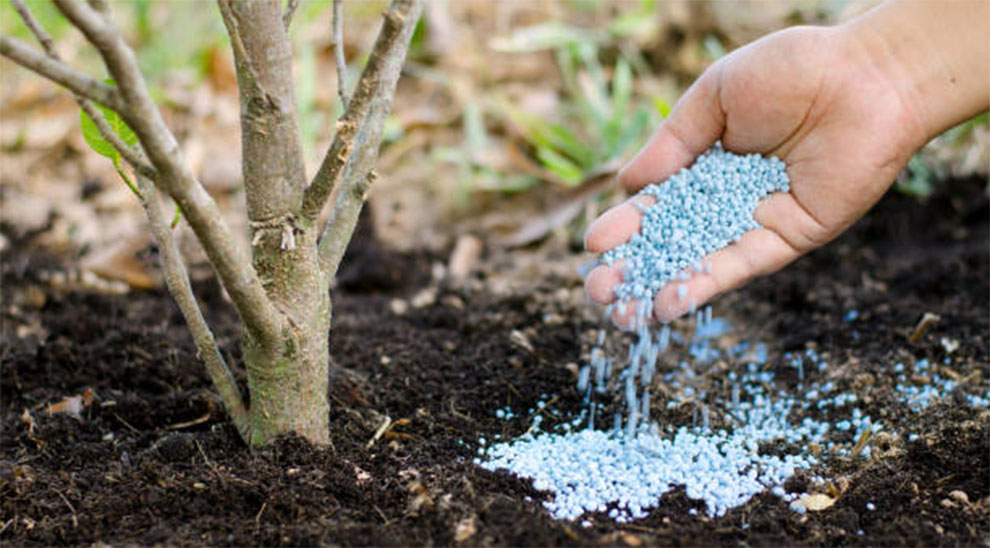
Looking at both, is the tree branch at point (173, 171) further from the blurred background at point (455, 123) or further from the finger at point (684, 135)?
the blurred background at point (455, 123)

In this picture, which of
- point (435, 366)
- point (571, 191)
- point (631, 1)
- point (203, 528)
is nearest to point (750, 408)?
point (435, 366)

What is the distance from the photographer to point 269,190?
162cm

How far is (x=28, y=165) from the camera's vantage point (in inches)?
149

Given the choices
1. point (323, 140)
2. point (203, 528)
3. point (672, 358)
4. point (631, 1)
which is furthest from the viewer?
point (631, 1)

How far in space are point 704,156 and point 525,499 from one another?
102 cm

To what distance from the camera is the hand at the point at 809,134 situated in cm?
207

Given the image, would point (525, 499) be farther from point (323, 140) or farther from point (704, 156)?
point (323, 140)

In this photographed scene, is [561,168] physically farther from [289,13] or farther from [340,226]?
[289,13]

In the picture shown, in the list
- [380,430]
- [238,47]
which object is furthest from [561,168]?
[238,47]

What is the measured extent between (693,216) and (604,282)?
26cm

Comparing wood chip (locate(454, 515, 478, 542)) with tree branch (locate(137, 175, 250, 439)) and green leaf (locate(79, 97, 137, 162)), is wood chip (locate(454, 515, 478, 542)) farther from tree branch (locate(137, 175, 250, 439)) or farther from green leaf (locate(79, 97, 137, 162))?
green leaf (locate(79, 97, 137, 162))

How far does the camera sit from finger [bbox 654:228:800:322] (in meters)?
1.95

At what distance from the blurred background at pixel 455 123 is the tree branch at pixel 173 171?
1523 millimetres

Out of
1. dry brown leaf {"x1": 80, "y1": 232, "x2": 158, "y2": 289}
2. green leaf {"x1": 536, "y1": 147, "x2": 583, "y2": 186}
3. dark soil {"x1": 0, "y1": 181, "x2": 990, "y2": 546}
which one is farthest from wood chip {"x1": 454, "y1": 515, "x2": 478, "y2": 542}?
green leaf {"x1": 536, "y1": 147, "x2": 583, "y2": 186}
